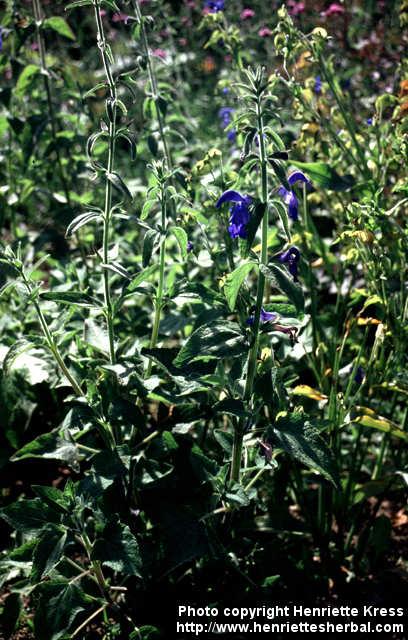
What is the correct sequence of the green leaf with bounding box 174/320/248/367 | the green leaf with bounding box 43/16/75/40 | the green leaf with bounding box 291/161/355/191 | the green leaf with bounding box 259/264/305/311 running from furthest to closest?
the green leaf with bounding box 43/16/75/40 < the green leaf with bounding box 291/161/355/191 < the green leaf with bounding box 174/320/248/367 < the green leaf with bounding box 259/264/305/311

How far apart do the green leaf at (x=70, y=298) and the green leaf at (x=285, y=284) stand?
57cm

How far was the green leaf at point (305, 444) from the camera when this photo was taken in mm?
1752

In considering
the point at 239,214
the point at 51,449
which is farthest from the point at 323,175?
the point at 51,449

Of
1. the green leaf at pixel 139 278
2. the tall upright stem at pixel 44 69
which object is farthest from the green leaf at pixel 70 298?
the tall upright stem at pixel 44 69

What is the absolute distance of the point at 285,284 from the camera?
1675 mm

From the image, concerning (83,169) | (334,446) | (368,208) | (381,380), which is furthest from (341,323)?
(83,169)

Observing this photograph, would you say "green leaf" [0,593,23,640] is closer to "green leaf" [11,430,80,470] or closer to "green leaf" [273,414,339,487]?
"green leaf" [11,430,80,470]

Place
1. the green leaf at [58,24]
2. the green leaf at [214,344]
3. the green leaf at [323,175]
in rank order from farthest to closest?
the green leaf at [58,24] < the green leaf at [323,175] < the green leaf at [214,344]

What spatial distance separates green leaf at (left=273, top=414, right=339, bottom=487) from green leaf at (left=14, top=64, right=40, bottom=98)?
203cm

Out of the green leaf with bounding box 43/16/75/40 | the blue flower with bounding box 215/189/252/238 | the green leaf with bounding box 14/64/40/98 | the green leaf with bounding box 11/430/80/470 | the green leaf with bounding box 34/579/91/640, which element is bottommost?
the green leaf with bounding box 34/579/91/640

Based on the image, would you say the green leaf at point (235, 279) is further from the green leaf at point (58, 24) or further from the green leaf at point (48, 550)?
the green leaf at point (58, 24)

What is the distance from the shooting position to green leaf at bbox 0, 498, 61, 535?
1906 mm

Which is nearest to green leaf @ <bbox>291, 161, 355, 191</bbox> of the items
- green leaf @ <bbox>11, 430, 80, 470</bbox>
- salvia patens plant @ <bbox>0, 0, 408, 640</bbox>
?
salvia patens plant @ <bbox>0, 0, 408, 640</bbox>

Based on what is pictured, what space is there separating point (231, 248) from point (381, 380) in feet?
2.38
